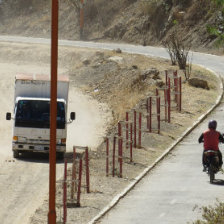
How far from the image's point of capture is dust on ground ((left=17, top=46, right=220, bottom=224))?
79.8ft

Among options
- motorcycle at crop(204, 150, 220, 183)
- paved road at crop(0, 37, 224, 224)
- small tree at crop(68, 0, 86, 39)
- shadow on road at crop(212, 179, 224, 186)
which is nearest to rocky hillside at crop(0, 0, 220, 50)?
small tree at crop(68, 0, 86, 39)

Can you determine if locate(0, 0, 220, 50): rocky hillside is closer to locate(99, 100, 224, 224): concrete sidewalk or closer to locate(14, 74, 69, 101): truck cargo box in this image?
locate(14, 74, 69, 101): truck cargo box

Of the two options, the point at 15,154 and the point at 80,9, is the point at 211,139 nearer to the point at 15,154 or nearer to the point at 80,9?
the point at 15,154

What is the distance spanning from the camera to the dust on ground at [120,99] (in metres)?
24.3

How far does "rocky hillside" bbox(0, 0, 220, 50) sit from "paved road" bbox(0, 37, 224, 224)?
124 ft

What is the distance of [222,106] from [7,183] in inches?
670

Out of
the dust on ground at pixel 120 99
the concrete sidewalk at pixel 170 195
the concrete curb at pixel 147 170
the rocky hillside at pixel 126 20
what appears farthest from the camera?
the rocky hillside at pixel 126 20

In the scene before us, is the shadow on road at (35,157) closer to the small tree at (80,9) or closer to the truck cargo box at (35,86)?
the truck cargo box at (35,86)

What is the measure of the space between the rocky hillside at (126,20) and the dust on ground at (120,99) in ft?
25.9

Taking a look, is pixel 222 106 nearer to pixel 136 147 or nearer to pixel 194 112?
pixel 194 112

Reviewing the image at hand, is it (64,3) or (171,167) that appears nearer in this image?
(171,167)

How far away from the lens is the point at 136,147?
32.4 metres

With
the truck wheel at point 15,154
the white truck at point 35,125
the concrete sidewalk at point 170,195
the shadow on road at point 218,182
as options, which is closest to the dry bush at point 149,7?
the white truck at point 35,125

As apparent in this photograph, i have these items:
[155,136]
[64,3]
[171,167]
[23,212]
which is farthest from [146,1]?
[23,212]
